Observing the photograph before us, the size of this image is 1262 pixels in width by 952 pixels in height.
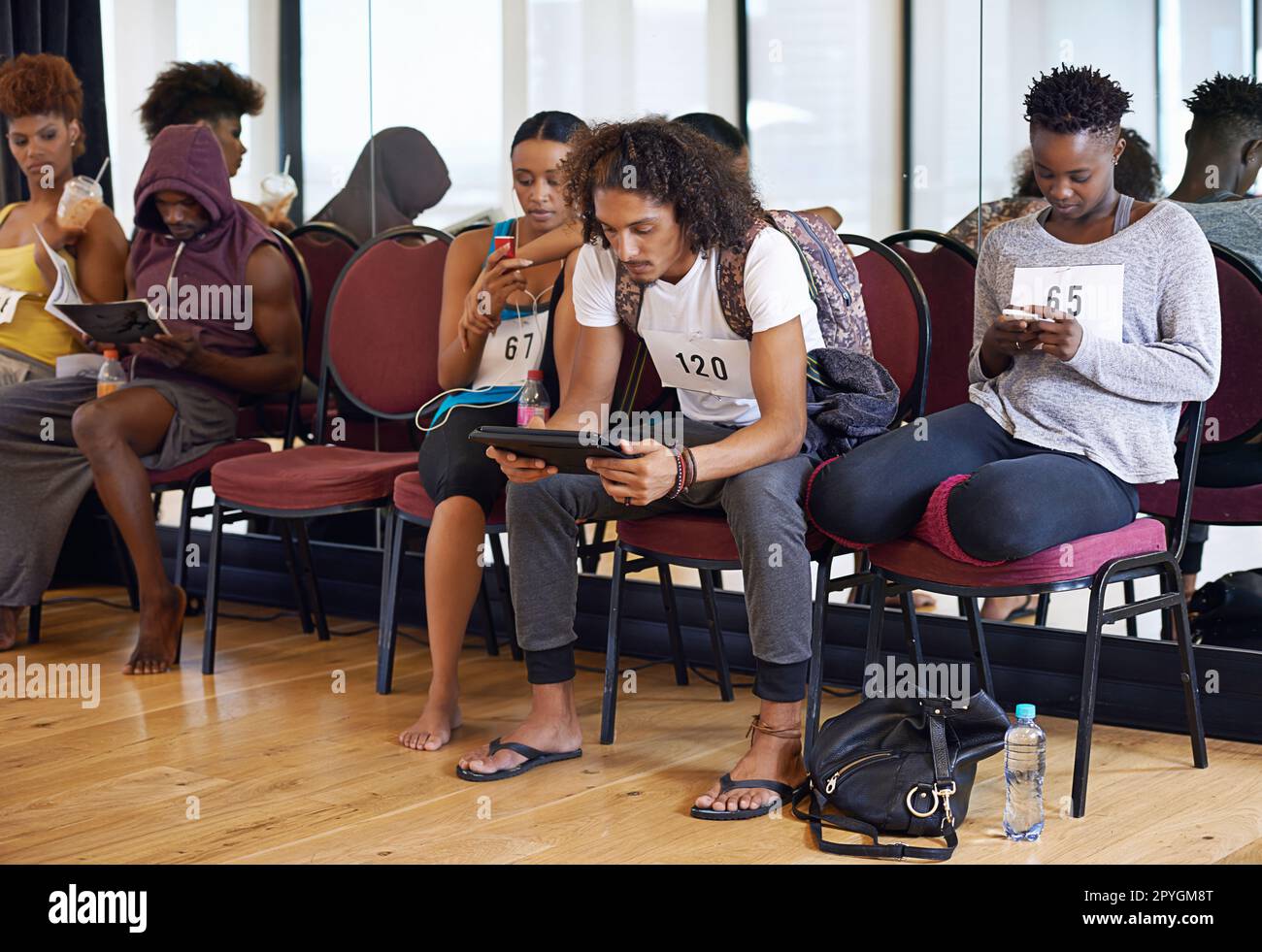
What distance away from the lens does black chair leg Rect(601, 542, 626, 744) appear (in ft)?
8.52

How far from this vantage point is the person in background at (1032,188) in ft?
8.88

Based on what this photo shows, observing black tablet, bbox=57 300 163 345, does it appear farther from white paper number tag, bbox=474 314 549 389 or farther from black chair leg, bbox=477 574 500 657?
black chair leg, bbox=477 574 500 657

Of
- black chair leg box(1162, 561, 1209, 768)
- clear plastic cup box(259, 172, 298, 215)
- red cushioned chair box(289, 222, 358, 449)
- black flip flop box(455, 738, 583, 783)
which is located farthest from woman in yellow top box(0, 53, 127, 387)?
black chair leg box(1162, 561, 1209, 768)

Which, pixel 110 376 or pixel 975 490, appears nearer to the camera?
pixel 975 490

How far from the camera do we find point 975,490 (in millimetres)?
2199

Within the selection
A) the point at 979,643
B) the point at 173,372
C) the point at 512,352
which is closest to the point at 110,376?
the point at 173,372

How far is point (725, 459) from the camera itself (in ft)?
7.46

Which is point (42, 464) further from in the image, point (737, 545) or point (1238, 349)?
point (1238, 349)

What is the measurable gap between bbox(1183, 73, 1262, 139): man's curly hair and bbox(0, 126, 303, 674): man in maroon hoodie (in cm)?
214

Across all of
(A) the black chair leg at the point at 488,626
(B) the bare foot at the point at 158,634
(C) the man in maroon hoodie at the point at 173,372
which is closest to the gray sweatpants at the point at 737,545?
(A) the black chair leg at the point at 488,626

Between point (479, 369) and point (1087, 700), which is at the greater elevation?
point (479, 369)

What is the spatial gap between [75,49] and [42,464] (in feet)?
5.12

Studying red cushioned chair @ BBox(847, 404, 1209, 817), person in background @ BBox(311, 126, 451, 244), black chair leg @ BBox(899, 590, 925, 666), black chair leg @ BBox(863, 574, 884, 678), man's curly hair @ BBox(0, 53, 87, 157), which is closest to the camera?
red cushioned chair @ BBox(847, 404, 1209, 817)
